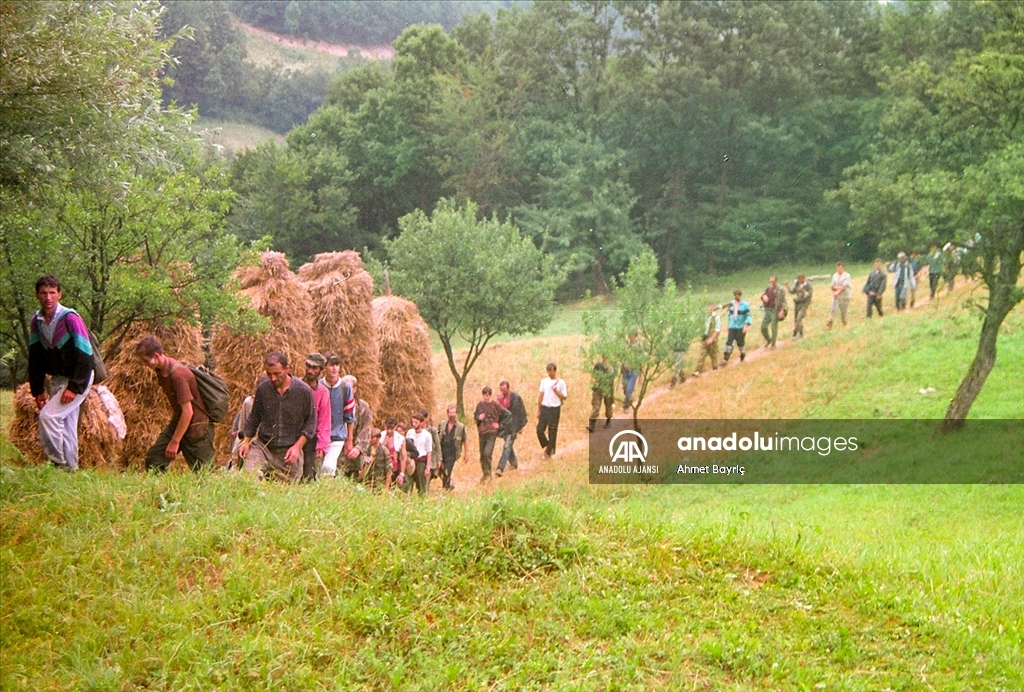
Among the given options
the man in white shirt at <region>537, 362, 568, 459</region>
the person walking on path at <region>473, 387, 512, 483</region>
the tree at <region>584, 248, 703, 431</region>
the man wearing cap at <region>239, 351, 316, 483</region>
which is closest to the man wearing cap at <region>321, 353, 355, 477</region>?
the man wearing cap at <region>239, 351, 316, 483</region>

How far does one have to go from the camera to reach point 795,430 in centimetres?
1275

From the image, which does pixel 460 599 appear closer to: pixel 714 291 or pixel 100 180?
pixel 100 180

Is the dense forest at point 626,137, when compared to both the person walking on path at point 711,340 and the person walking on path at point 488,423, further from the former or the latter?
the person walking on path at point 488,423

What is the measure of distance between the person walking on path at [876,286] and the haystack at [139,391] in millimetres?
9081

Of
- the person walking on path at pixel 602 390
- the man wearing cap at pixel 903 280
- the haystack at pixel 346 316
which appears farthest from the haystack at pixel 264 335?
the man wearing cap at pixel 903 280

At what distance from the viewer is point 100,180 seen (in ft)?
27.9

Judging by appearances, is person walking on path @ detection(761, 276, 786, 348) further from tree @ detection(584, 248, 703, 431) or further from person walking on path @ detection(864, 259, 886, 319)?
person walking on path @ detection(864, 259, 886, 319)

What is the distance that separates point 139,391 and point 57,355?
4.23 metres

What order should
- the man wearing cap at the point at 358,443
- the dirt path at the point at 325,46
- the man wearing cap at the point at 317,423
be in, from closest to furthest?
the man wearing cap at the point at 317,423
the man wearing cap at the point at 358,443
the dirt path at the point at 325,46

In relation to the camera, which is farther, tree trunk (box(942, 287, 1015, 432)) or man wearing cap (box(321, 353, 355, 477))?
tree trunk (box(942, 287, 1015, 432))

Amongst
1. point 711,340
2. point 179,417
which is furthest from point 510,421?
point 179,417

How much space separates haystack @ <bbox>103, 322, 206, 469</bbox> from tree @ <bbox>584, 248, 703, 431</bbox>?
5485 mm

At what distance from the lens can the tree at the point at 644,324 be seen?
43.5 feet

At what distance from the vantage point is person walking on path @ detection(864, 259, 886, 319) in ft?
44.4
